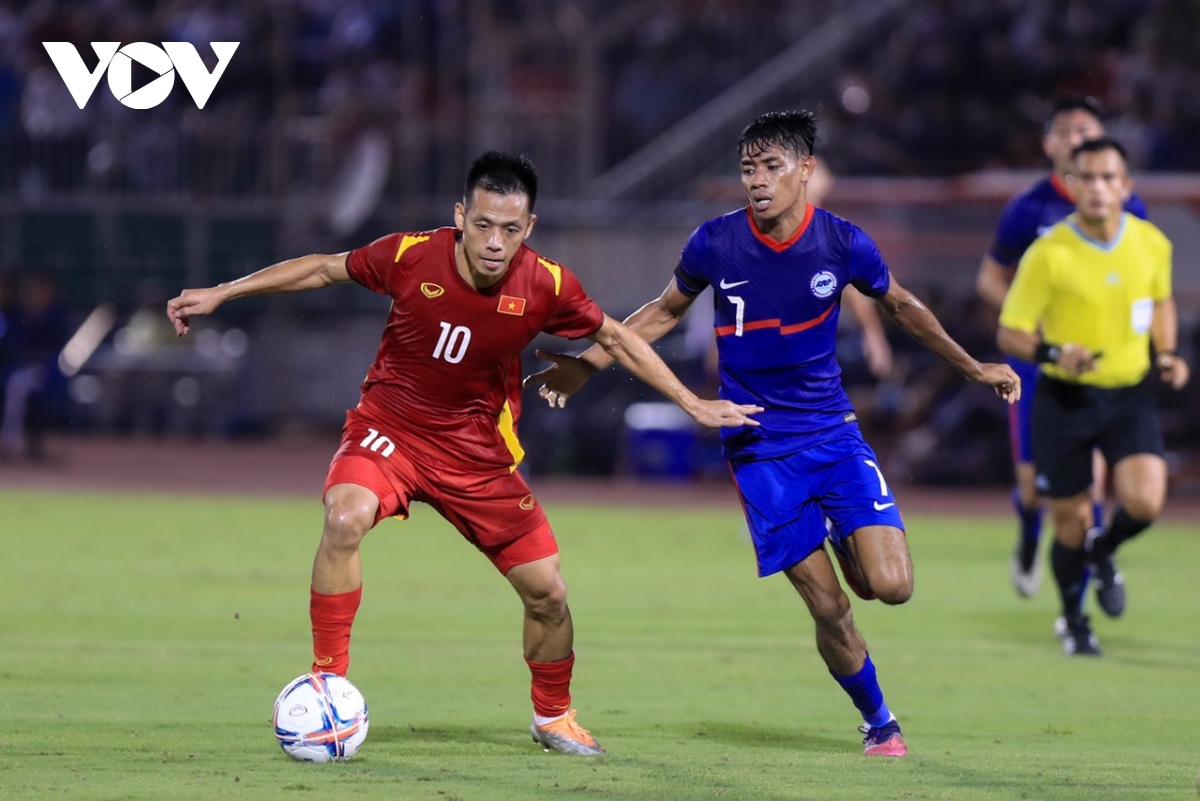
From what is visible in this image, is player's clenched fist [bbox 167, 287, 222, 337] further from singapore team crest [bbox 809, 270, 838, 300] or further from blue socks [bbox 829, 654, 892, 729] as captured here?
blue socks [bbox 829, 654, 892, 729]

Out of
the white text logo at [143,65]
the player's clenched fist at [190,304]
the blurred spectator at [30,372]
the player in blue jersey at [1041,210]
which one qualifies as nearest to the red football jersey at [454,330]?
the player's clenched fist at [190,304]

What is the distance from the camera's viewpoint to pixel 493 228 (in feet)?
22.4

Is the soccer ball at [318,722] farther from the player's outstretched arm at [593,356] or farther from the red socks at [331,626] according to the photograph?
the player's outstretched arm at [593,356]

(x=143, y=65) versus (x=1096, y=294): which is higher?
(x=143, y=65)

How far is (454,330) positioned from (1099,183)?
4.29 metres

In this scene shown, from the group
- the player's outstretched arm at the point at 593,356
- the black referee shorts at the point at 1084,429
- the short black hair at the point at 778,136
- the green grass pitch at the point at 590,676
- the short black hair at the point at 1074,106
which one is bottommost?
the green grass pitch at the point at 590,676

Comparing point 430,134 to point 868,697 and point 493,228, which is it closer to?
point 493,228

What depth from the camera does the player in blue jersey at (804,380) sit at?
7066 millimetres

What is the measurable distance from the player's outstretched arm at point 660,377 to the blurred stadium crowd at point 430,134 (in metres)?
13.8

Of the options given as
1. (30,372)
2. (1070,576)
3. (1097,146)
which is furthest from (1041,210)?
(30,372)

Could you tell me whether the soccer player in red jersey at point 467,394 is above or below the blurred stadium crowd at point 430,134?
below

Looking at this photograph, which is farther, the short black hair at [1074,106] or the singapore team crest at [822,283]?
the short black hair at [1074,106]

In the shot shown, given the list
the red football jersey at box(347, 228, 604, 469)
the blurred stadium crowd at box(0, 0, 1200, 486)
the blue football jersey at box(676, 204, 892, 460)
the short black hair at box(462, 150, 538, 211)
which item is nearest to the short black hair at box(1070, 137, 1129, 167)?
the blue football jersey at box(676, 204, 892, 460)

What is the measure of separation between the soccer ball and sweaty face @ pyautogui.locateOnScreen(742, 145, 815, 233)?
95.8 inches
